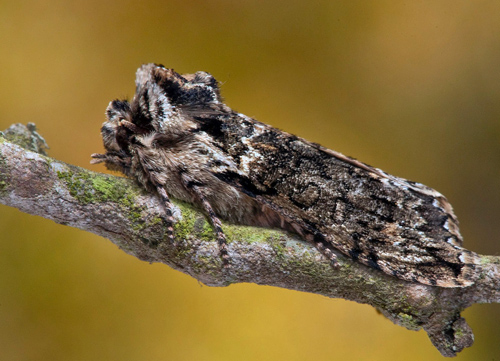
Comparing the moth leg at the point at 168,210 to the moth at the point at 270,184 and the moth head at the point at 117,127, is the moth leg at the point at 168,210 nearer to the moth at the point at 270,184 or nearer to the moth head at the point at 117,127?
the moth at the point at 270,184

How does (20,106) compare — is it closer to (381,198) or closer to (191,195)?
(191,195)

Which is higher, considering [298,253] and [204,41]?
[204,41]

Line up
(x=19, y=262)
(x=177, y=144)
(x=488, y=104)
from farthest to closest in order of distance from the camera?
(x=488, y=104) → (x=19, y=262) → (x=177, y=144)

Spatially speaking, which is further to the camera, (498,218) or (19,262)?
(498,218)

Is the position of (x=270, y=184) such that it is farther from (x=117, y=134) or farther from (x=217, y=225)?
(x=117, y=134)

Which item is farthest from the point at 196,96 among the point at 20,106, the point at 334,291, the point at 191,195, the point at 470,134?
the point at 470,134

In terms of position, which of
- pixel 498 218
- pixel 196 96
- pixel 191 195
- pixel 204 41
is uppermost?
pixel 204 41

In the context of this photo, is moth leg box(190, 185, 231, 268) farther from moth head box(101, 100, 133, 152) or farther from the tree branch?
moth head box(101, 100, 133, 152)
